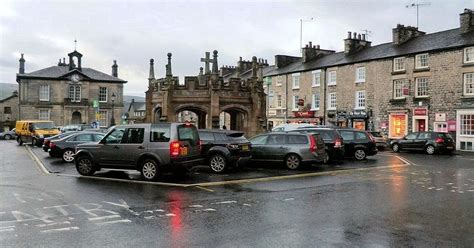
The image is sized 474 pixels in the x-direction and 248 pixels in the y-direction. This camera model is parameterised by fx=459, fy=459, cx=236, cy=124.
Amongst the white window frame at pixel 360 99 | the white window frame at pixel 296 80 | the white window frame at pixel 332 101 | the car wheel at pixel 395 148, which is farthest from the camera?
the white window frame at pixel 296 80

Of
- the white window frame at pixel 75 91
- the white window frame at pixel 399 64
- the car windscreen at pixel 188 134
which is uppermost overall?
the white window frame at pixel 399 64

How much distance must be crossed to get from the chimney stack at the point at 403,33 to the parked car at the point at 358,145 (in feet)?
63.7

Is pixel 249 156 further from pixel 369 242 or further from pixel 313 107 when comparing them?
pixel 313 107

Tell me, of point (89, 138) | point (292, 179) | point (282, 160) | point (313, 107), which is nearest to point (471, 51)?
point (313, 107)

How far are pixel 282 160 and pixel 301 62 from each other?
3564 cm

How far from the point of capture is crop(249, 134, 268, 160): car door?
18.9 m

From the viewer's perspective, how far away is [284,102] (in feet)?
168

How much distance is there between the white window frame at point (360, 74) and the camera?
41400 mm

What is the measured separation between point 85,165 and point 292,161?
7861mm

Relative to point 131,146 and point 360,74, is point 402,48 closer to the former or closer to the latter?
point 360,74

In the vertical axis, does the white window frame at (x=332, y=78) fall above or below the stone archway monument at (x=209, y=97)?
above

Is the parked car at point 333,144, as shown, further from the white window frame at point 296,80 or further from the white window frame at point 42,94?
the white window frame at point 42,94

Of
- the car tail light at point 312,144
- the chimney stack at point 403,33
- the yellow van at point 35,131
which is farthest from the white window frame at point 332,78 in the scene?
the car tail light at point 312,144

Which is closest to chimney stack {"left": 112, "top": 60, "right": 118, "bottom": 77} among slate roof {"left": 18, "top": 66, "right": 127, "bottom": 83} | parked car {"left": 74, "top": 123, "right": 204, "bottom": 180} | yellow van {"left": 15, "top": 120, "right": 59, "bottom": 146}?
slate roof {"left": 18, "top": 66, "right": 127, "bottom": 83}
